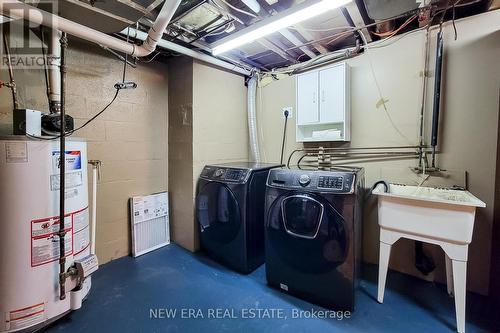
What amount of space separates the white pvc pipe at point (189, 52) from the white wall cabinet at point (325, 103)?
84cm

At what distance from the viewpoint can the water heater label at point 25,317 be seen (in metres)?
1.42

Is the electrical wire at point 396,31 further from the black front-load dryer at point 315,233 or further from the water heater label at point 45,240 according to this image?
the water heater label at point 45,240

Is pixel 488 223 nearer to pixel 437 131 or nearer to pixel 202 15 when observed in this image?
pixel 437 131

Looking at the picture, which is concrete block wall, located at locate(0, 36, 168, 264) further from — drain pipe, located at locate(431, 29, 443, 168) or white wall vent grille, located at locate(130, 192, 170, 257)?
drain pipe, located at locate(431, 29, 443, 168)

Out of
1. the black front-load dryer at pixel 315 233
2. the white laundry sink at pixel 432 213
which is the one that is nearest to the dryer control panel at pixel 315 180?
the black front-load dryer at pixel 315 233

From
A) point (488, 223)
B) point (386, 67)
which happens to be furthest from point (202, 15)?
point (488, 223)

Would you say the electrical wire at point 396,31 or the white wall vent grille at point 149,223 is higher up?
the electrical wire at point 396,31

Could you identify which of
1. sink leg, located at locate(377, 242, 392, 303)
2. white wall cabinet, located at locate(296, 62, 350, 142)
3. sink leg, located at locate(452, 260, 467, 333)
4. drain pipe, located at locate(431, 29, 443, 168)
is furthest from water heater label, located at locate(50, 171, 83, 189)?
drain pipe, located at locate(431, 29, 443, 168)

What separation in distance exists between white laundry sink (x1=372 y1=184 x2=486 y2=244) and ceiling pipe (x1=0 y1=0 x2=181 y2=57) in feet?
6.38

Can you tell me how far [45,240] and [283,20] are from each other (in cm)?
221

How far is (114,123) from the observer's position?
7.95ft

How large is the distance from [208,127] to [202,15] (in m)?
1.17

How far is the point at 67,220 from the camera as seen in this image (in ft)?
Result: 5.16

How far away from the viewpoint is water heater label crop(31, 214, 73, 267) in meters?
1.45
